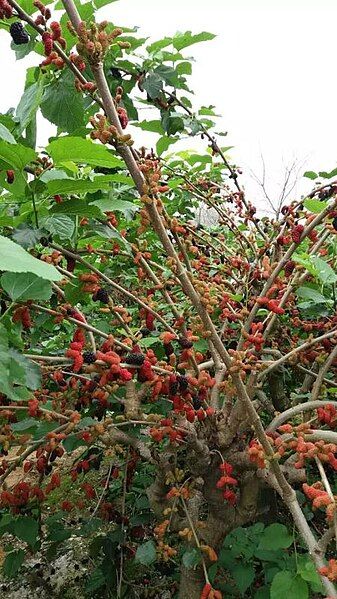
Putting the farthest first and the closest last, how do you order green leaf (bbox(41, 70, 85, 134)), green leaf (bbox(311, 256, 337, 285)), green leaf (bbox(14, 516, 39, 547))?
1. green leaf (bbox(14, 516, 39, 547))
2. green leaf (bbox(311, 256, 337, 285))
3. green leaf (bbox(41, 70, 85, 134))

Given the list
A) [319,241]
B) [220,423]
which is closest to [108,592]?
[220,423]

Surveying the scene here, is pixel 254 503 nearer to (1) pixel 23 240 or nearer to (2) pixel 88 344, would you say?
(2) pixel 88 344

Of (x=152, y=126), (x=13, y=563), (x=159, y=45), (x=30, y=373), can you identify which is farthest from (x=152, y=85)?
(x=13, y=563)

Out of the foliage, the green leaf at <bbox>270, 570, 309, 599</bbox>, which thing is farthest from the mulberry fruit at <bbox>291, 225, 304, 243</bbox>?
the green leaf at <bbox>270, 570, 309, 599</bbox>

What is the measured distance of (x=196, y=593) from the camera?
240 cm

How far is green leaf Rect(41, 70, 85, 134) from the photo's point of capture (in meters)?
1.46

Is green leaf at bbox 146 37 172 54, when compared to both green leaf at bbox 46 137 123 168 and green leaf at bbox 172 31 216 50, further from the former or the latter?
green leaf at bbox 46 137 123 168

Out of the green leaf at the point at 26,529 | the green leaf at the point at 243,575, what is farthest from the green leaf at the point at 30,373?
the green leaf at the point at 243,575

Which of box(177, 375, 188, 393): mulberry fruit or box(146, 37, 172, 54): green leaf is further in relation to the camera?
box(146, 37, 172, 54): green leaf

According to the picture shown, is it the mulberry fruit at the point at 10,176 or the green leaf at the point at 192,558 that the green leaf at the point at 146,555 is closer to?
the green leaf at the point at 192,558

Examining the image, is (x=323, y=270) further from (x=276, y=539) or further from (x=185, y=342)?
(x=276, y=539)

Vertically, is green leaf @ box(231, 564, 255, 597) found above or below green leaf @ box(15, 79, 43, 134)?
below

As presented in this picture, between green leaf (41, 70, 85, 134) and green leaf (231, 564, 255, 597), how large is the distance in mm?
2169

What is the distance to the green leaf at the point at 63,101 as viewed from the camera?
1463 mm
